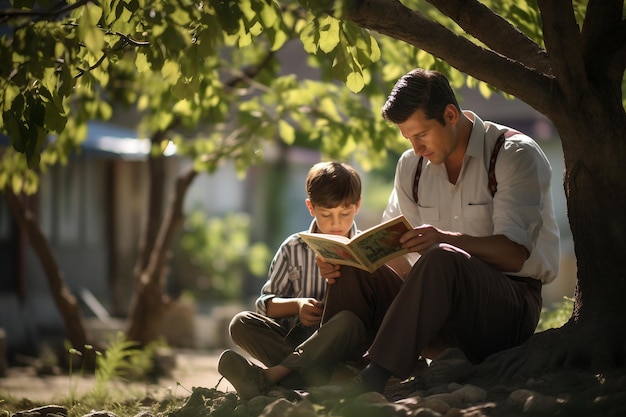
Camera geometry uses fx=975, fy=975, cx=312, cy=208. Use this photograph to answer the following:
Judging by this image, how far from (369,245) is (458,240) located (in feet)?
1.49

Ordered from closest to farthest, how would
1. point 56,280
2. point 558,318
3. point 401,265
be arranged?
1. point 401,265
2. point 558,318
3. point 56,280

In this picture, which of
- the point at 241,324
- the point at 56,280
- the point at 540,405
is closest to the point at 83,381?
the point at 56,280

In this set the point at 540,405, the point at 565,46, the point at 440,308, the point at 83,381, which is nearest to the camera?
the point at 540,405

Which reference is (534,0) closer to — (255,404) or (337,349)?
(337,349)

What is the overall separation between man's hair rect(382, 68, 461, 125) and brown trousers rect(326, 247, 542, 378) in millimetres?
766

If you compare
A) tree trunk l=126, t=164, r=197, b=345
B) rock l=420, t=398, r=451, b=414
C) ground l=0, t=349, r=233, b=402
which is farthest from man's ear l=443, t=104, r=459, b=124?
tree trunk l=126, t=164, r=197, b=345

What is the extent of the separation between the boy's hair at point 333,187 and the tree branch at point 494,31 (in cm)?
96

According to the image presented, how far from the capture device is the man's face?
4.71 m

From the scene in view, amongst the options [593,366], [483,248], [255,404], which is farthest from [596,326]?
[255,404]

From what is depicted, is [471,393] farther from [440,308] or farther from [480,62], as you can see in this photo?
[480,62]

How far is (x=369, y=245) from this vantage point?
168 inches

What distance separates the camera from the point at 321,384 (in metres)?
4.64

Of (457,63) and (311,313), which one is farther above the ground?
(457,63)

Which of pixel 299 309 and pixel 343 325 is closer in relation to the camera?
pixel 343 325
